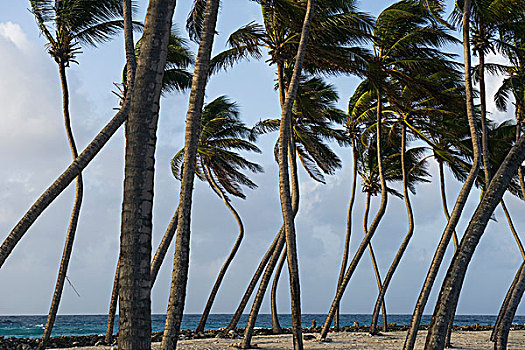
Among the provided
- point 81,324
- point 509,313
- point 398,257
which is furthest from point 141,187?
point 81,324

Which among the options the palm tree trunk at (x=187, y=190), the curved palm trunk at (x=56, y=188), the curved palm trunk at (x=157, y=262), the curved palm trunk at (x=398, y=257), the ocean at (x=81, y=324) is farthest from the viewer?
the ocean at (x=81, y=324)

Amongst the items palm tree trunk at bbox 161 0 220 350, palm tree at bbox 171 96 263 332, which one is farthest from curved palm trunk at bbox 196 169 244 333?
palm tree trunk at bbox 161 0 220 350

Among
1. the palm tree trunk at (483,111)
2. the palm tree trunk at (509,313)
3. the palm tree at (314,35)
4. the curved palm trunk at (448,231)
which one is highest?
the palm tree at (314,35)

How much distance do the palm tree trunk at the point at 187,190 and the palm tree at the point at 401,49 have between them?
7798 mm

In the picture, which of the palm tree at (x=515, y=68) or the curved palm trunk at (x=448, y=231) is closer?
the curved palm trunk at (x=448, y=231)

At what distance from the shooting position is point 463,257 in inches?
283

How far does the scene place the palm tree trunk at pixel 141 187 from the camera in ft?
16.0

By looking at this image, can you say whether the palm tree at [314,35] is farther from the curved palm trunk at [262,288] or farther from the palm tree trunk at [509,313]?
the palm tree trunk at [509,313]

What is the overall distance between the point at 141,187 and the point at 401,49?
41.1ft

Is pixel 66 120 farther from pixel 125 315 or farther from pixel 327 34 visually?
pixel 125 315

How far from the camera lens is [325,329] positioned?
1559cm

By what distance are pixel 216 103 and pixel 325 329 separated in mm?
9831

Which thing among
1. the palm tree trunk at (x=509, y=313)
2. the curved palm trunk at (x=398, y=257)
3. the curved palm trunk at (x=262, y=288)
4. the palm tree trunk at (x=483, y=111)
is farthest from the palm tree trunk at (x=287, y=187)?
the curved palm trunk at (x=398, y=257)

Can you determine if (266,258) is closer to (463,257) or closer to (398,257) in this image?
(398,257)
